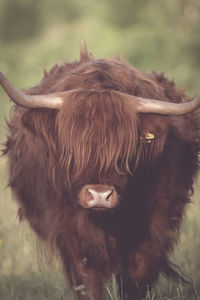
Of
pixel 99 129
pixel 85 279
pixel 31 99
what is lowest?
Answer: pixel 85 279

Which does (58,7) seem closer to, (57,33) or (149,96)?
(57,33)

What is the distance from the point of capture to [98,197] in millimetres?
3930

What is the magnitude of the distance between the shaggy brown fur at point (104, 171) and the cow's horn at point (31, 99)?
0.21 feet

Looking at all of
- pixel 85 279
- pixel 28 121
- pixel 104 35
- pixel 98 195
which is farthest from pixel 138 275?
pixel 104 35

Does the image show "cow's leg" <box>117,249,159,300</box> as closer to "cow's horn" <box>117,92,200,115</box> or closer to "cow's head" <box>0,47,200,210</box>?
"cow's head" <box>0,47,200,210</box>

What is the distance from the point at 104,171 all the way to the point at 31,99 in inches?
24.3

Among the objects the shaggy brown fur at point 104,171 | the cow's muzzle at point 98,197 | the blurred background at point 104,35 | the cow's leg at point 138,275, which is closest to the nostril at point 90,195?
the cow's muzzle at point 98,197

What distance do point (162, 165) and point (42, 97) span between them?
3.14ft

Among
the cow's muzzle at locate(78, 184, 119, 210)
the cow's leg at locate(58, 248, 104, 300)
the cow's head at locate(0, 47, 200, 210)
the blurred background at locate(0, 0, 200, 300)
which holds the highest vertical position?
the blurred background at locate(0, 0, 200, 300)

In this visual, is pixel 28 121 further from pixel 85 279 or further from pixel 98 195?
pixel 85 279

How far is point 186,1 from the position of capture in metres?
16.1

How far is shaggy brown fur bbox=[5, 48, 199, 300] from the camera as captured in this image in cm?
424

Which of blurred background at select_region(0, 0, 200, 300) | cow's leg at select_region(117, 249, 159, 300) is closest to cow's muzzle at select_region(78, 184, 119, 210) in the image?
cow's leg at select_region(117, 249, 159, 300)

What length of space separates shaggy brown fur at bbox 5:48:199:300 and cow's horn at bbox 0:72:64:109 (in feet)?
0.21
